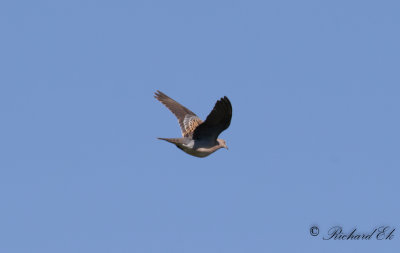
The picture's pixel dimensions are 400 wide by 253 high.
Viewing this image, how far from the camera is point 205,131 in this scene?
18.8m

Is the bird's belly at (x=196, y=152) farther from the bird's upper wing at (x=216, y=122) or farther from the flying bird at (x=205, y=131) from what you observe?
the bird's upper wing at (x=216, y=122)

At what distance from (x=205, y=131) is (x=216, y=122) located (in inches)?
28.3

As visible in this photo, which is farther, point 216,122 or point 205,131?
point 205,131

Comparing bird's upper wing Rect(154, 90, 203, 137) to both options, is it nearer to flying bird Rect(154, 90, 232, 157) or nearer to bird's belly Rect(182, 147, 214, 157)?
flying bird Rect(154, 90, 232, 157)

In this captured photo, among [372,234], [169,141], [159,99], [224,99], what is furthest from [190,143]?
[372,234]

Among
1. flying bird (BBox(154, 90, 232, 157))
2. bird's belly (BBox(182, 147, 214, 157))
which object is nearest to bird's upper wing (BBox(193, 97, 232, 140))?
flying bird (BBox(154, 90, 232, 157))

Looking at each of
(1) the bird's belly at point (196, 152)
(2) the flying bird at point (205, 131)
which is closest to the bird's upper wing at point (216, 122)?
(2) the flying bird at point (205, 131)

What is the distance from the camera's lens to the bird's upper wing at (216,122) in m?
17.3

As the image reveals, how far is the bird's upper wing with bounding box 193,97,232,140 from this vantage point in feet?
56.7

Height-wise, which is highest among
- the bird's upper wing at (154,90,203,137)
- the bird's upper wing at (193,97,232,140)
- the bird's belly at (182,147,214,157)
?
the bird's upper wing at (154,90,203,137)

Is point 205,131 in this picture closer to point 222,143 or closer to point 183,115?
point 222,143

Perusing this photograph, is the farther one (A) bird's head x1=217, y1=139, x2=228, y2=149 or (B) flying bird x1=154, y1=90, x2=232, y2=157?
(A) bird's head x1=217, y1=139, x2=228, y2=149

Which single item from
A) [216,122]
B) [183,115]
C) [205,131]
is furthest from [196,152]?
[183,115]

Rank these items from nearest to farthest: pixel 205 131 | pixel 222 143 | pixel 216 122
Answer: pixel 216 122
pixel 205 131
pixel 222 143
